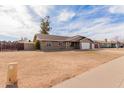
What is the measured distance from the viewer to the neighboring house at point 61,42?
34781 mm

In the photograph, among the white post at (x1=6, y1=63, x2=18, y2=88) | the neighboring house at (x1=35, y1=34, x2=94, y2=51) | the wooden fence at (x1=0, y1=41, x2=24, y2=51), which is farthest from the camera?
the neighboring house at (x1=35, y1=34, x2=94, y2=51)

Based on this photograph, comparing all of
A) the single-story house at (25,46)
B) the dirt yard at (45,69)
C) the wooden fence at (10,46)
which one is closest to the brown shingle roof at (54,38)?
the single-story house at (25,46)

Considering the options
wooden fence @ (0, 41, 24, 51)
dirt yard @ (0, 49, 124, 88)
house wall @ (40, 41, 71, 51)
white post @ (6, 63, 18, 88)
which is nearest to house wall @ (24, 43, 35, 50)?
wooden fence @ (0, 41, 24, 51)

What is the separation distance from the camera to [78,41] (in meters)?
42.3

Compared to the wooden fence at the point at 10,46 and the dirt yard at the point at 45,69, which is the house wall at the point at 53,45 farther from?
the dirt yard at the point at 45,69

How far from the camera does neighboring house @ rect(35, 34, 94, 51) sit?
114ft

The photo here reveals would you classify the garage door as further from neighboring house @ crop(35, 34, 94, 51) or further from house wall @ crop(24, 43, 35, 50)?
house wall @ crop(24, 43, 35, 50)

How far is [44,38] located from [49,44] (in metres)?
1.64

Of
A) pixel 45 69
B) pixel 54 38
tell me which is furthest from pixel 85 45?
pixel 45 69

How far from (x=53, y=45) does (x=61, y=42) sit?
269 cm

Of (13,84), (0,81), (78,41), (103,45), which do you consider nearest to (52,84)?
(13,84)

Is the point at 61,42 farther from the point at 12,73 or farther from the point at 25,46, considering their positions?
the point at 12,73

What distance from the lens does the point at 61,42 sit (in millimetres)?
38875
